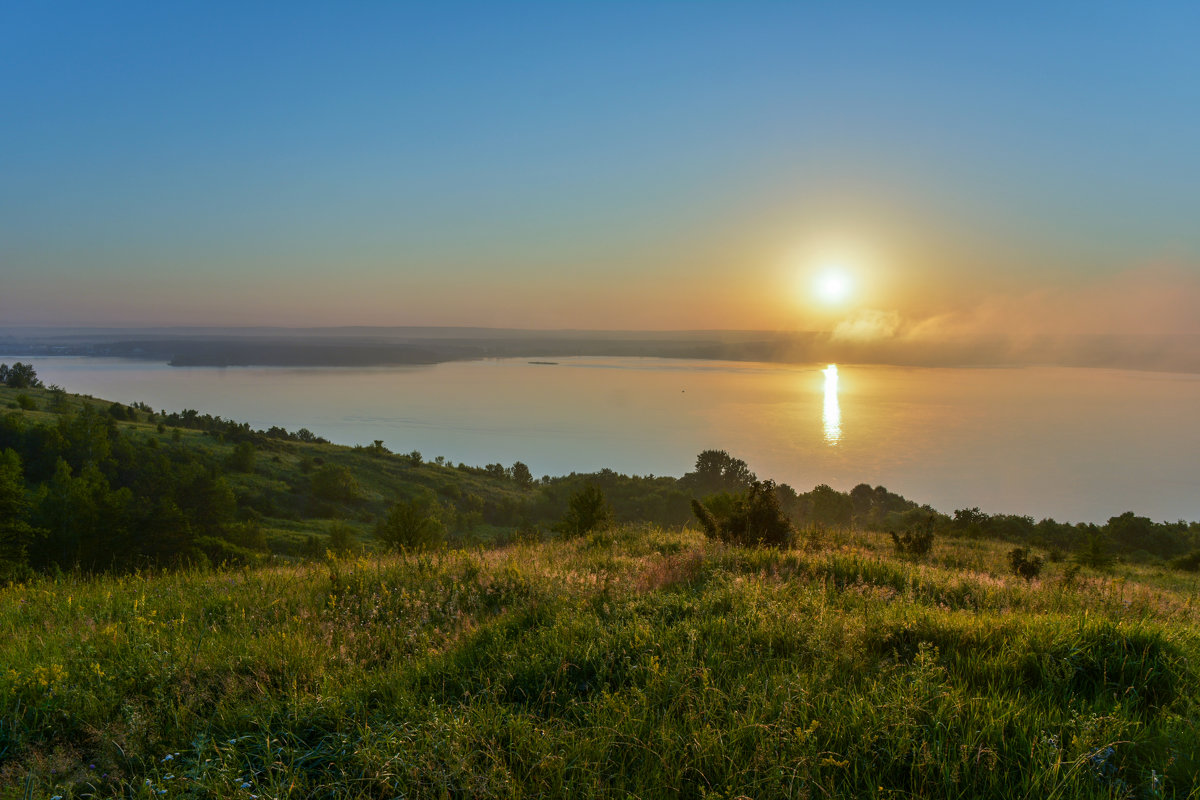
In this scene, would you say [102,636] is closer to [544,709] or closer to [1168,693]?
[544,709]

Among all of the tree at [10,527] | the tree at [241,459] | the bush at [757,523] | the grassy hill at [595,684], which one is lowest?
the tree at [241,459]

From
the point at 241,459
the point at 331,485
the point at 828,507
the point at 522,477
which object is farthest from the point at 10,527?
the point at 522,477

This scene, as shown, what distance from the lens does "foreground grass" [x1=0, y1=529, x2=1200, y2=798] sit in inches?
99.7

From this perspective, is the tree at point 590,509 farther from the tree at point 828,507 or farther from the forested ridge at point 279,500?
the tree at point 828,507

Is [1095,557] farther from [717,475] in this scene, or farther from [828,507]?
[717,475]

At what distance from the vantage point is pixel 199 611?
530 cm

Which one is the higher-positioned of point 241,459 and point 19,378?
point 19,378

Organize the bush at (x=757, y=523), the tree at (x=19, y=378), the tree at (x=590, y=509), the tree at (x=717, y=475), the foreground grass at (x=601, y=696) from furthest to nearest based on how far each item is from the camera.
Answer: the tree at (x=19, y=378) → the tree at (x=717, y=475) → the tree at (x=590, y=509) → the bush at (x=757, y=523) → the foreground grass at (x=601, y=696)

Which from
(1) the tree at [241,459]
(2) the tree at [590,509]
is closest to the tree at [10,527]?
(2) the tree at [590,509]

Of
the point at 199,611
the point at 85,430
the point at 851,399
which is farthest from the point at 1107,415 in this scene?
the point at 85,430

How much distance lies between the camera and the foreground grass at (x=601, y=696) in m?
2.53

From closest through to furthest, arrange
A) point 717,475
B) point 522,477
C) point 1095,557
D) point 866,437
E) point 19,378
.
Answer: point 1095,557, point 717,475, point 19,378, point 522,477, point 866,437

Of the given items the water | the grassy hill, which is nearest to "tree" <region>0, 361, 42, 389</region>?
the water

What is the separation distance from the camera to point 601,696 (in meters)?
3.23
